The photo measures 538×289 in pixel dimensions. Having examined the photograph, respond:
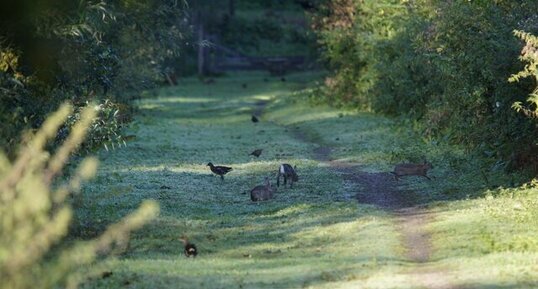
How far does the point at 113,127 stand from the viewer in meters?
20.2

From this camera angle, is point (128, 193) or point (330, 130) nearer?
point (128, 193)

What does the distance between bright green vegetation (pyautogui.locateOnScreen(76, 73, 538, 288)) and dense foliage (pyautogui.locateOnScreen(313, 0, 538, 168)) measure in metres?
0.82

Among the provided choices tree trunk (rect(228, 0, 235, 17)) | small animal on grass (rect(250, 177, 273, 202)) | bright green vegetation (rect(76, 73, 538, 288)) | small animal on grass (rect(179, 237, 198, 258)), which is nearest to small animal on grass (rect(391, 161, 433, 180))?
bright green vegetation (rect(76, 73, 538, 288))

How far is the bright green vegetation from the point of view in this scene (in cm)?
1491

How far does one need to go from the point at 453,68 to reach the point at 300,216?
642cm

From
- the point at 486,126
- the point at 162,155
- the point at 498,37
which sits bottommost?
the point at 162,155

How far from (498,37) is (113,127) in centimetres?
806

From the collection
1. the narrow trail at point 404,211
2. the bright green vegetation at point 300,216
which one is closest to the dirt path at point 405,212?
the narrow trail at point 404,211

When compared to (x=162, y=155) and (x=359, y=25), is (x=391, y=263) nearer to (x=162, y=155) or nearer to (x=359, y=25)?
(x=162, y=155)

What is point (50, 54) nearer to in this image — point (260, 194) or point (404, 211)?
point (260, 194)

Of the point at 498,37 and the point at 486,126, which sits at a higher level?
the point at 498,37

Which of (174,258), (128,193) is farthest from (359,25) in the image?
(174,258)

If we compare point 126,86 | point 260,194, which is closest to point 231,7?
point 126,86

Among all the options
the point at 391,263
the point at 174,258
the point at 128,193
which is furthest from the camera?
the point at 128,193
